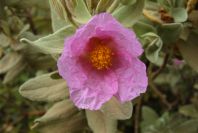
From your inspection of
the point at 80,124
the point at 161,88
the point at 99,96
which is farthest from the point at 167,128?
the point at 99,96

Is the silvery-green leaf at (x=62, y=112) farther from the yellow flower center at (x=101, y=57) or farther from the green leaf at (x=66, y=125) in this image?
the yellow flower center at (x=101, y=57)

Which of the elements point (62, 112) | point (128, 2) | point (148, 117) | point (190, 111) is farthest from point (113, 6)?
point (148, 117)

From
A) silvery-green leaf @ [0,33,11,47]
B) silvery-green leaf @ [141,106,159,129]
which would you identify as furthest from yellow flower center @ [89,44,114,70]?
silvery-green leaf @ [141,106,159,129]

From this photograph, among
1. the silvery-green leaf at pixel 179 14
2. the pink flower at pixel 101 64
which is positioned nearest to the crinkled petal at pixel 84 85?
the pink flower at pixel 101 64

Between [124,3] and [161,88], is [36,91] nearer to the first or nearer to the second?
[124,3]

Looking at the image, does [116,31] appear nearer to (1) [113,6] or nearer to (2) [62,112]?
(1) [113,6]

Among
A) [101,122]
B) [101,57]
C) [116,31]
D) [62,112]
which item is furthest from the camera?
[62,112]
